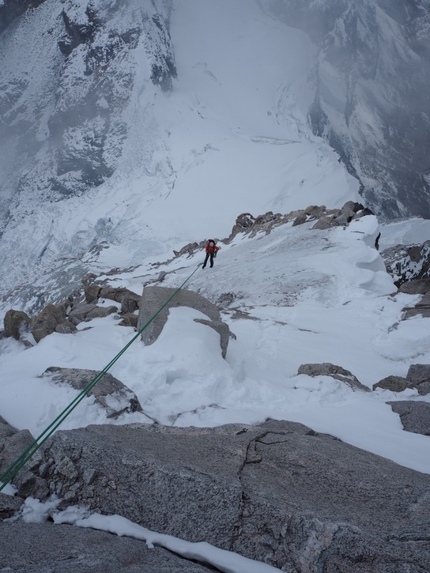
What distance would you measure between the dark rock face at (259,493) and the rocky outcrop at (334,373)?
8.75 feet

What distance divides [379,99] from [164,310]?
82.2 metres

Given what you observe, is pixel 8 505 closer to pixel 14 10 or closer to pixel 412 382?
pixel 412 382

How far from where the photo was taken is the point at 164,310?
639 centimetres

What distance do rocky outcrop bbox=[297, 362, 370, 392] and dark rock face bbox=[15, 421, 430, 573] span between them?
2.67m

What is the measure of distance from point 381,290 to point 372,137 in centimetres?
7107

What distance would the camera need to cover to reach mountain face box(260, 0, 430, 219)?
71.2 metres

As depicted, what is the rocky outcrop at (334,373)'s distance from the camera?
5.23 meters

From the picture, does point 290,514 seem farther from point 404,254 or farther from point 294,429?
point 404,254

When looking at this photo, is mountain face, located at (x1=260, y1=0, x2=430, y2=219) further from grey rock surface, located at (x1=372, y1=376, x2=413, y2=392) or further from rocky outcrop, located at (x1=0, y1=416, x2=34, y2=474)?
rocky outcrop, located at (x1=0, y1=416, x2=34, y2=474)

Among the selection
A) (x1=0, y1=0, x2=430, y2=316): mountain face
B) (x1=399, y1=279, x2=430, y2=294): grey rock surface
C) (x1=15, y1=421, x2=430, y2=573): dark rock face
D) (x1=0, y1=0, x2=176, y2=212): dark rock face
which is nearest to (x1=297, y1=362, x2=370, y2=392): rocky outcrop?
(x1=15, y1=421, x2=430, y2=573): dark rock face

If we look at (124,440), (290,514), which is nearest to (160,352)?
(124,440)

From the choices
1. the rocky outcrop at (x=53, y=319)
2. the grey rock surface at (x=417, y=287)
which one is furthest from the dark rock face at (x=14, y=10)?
the grey rock surface at (x=417, y=287)

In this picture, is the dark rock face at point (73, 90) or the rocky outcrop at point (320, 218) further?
the dark rock face at point (73, 90)

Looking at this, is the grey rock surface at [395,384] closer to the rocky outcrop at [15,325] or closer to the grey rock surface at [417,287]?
the grey rock surface at [417,287]
